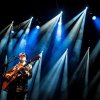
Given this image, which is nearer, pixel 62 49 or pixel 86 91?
pixel 86 91

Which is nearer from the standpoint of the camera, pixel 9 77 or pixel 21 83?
pixel 21 83

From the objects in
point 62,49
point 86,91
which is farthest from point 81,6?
point 86,91

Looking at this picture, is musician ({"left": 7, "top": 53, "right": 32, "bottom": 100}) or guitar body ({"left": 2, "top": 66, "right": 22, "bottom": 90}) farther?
guitar body ({"left": 2, "top": 66, "right": 22, "bottom": 90})

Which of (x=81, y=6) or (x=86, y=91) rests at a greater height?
(x=81, y=6)

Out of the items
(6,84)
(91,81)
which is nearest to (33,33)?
(91,81)

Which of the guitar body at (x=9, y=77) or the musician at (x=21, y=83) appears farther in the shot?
the guitar body at (x=9, y=77)

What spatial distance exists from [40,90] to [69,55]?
5.75 ft

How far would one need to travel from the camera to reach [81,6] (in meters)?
9.56

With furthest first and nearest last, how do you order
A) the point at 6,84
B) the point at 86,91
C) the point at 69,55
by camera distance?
the point at 69,55
the point at 86,91
the point at 6,84

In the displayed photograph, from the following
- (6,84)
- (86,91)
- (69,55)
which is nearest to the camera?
(6,84)

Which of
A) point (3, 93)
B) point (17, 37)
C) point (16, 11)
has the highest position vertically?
point (16, 11)

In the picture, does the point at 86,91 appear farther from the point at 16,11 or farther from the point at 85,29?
the point at 16,11

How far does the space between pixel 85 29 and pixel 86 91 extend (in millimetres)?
2371

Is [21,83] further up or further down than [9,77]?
further down
